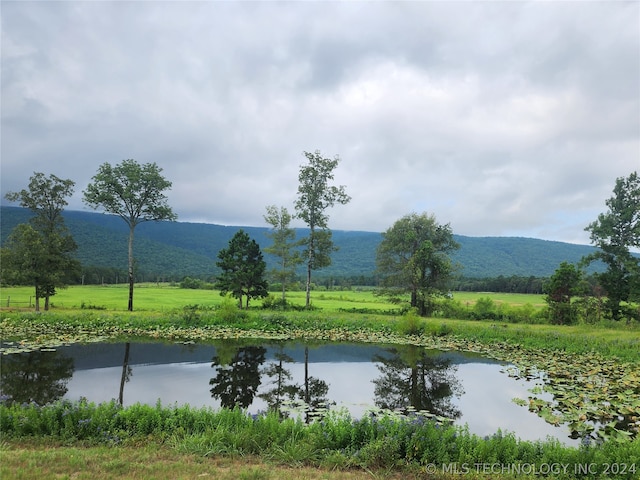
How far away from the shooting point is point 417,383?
1334 cm

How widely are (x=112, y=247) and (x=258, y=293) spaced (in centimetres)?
12301

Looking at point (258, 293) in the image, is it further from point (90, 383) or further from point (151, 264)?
point (151, 264)

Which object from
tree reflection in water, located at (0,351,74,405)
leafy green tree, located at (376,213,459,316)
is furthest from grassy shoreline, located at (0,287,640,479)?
leafy green tree, located at (376,213,459,316)

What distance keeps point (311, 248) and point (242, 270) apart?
22.7ft

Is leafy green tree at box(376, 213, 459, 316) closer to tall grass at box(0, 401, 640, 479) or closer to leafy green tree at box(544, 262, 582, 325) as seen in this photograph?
leafy green tree at box(544, 262, 582, 325)

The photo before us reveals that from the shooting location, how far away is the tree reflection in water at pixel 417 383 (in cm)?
1081

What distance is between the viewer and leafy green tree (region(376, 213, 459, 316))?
36500 millimetres

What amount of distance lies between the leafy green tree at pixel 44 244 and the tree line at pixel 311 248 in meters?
0.07

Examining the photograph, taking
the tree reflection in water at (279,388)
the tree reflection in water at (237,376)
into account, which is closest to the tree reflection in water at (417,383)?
the tree reflection in water at (279,388)

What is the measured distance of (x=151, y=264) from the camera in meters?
133

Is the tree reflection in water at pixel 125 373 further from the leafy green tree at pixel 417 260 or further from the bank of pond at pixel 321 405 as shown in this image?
the leafy green tree at pixel 417 260

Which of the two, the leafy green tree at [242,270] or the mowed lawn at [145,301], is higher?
the leafy green tree at [242,270]

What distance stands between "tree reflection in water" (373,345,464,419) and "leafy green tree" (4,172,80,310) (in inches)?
1008

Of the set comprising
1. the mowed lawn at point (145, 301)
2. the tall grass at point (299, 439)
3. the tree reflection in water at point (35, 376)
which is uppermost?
the tall grass at point (299, 439)
